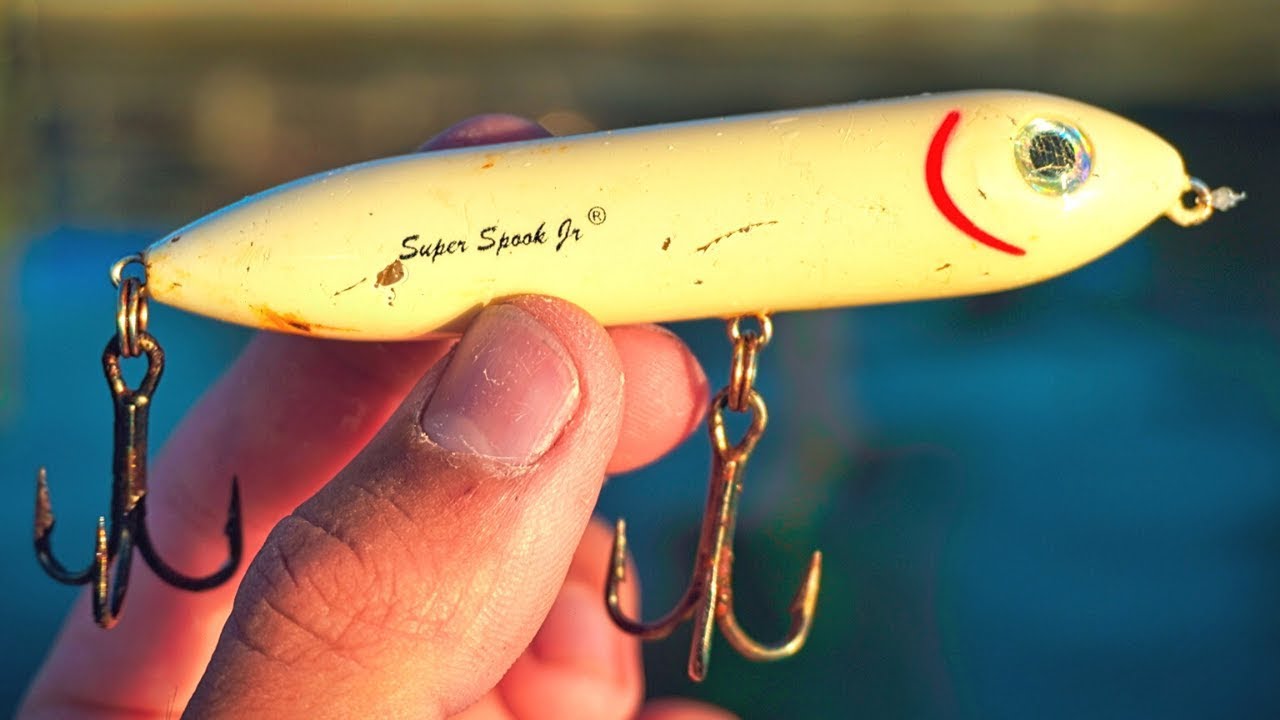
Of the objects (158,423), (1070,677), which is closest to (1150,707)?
(1070,677)

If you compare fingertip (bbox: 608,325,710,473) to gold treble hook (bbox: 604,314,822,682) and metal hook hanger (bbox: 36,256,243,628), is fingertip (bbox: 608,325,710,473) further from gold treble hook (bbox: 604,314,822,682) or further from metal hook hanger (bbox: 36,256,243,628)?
metal hook hanger (bbox: 36,256,243,628)

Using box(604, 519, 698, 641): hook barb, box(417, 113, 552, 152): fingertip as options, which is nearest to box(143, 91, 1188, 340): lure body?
box(417, 113, 552, 152): fingertip

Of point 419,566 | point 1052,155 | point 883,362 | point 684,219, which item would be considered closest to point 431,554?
point 419,566

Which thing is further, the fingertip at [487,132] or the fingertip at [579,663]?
the fingertip at [579,663]

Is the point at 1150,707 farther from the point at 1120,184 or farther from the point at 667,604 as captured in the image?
the point at 1120,184

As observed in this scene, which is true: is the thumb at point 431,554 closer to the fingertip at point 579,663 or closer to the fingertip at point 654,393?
the fingertip at point 654,393

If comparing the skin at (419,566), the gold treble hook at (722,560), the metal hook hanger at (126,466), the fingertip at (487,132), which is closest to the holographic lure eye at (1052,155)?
the gold treble hook at (722,560)

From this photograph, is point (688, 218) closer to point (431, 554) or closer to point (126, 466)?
point (431, 554)
